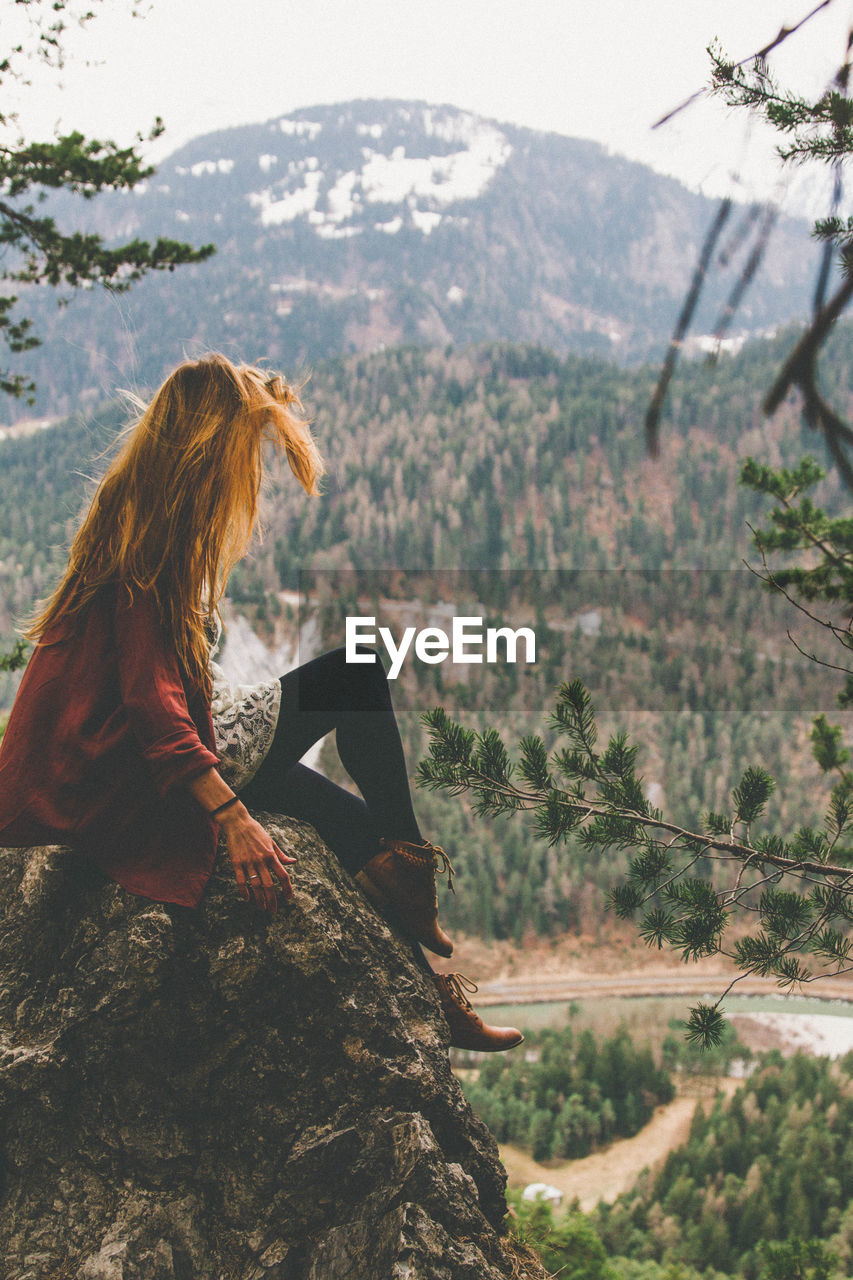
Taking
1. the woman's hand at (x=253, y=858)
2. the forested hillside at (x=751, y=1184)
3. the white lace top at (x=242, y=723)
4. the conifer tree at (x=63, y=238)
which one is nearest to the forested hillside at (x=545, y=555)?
the forested hillside at (x=751, y=1184)

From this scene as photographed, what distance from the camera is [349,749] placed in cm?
285

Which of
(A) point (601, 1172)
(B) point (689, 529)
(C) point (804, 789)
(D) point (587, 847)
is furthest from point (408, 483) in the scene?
(D) point (587, 847)

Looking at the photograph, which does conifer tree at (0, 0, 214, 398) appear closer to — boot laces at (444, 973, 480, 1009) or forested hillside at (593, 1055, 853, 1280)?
boot laces at (444, 973, 480, 1009)

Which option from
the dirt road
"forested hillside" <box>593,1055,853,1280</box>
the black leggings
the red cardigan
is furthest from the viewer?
the dirt road

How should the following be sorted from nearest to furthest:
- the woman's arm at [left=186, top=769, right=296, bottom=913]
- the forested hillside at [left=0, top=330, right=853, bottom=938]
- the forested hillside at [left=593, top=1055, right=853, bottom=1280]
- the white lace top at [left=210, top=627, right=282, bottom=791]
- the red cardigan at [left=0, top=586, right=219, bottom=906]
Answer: the woman's arm at [left=186, top=769, right=296, bottom=913], the red cardigan at [left=0, top=586, right=219, bottom=906], the white lace top at [left=210, top=627, right=282, bottom=791], the forested hillside at [left=593, top=1055, right=853, bottom=1280], the forested hillside at [left=0, top=330, right=853, bottom=938]

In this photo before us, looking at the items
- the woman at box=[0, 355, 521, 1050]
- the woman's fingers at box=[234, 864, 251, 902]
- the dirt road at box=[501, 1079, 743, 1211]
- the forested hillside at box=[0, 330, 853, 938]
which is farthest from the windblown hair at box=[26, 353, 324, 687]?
the forested hillside at box=[0, 330, 853, 938]

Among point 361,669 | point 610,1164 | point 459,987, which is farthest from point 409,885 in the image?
point 610,1164

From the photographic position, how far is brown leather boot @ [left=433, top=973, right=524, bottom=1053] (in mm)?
3082

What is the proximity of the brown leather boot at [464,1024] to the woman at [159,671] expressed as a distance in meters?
0.89

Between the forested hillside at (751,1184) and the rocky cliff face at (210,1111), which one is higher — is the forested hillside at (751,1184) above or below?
below

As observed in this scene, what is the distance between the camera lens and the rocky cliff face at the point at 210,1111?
2455 millimetres

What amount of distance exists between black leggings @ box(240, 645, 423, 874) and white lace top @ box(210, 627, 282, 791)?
71 millimetres

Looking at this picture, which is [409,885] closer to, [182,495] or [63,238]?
[182,495]

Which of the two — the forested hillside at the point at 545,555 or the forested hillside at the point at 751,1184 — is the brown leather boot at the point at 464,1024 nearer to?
the forested hillside at the point at 751,1184
